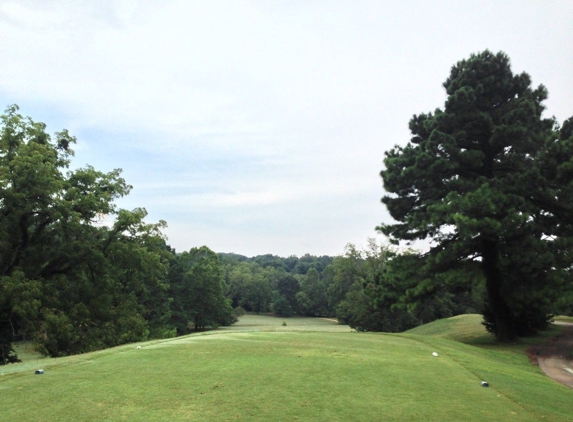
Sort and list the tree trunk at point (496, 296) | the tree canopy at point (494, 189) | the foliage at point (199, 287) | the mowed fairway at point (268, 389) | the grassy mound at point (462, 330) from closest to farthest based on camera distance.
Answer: the mowed fairway at point (268, 389) < the tree canopy at point (494, 189) < the tree trunk at point (496, 296) < the grassy mound at point (462, 330) < the foliage at point (199, 287)

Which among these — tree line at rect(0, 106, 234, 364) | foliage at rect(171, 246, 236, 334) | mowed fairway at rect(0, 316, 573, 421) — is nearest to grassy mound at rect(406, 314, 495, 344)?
mowed fairway at rect(0, 316, 573, 421)

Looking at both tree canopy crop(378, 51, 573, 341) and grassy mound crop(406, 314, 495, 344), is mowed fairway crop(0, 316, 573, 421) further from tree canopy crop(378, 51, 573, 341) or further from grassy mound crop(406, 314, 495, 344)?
grassy mound crop(406, 314, 495, 344)

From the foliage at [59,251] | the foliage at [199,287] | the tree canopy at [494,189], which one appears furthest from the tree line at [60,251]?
the foliage at [199,287]

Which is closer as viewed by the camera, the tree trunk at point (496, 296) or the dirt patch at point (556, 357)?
the dirt patch at point (556, 357)

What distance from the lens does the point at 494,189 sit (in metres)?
21.4

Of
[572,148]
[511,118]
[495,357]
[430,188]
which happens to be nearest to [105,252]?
[430,188]

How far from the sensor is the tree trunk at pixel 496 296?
931 inches

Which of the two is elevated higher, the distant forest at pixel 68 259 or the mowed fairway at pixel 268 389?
the distant forest at pixel 68 259

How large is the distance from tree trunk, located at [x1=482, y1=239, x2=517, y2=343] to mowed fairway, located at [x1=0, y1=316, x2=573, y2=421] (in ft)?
40.2

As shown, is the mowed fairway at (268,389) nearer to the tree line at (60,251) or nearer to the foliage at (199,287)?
the tree line at (60,251)

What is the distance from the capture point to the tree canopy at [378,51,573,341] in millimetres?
20828

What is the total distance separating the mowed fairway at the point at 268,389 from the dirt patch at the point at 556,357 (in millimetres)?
3979

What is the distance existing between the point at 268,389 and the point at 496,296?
66.5ft

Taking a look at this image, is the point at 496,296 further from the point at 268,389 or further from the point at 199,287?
the point at 199,287
